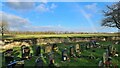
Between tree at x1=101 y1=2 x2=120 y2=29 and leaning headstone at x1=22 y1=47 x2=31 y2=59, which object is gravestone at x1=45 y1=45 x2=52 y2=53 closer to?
leaning headstone at x1=22 y1=47 x2=31 y2=59

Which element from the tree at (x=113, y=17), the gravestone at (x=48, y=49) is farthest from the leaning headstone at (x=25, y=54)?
the tree at (x=113, y=17)

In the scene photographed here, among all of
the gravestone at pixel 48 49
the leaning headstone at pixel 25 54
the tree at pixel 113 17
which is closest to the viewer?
the leaning headstone at pixel 25 54

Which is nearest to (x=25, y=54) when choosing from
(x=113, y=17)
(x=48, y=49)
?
(x=48, y=49)

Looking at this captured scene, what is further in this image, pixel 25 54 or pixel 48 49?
pixel 48 49

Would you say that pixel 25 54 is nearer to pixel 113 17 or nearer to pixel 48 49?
pixel 48 49

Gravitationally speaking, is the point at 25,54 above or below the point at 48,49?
below

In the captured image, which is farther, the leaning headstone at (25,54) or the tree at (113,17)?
the tree at (113,17)

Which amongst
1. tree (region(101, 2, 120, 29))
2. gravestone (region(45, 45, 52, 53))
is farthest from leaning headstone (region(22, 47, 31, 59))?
tree (region(101, 2, 120, 29))

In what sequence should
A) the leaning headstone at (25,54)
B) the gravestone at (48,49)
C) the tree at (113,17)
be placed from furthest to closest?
the tree at (113,17)
the gravestone at (48,49)
the leaning headstone at (25,54)

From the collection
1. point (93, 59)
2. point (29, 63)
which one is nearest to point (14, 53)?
point (29, 63)

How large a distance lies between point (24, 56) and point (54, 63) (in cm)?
310

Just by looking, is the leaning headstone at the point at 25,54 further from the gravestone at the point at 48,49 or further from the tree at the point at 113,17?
the tree at the point at 113,17

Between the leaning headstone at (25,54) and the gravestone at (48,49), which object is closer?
the leaning headstone at (25,54)

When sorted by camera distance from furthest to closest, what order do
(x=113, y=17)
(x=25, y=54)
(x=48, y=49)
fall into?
(x=113, y=17), (x=48, y=49), (x=25, y=54)
